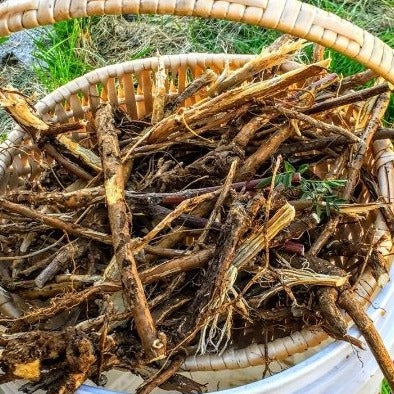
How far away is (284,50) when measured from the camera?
0.96 metres

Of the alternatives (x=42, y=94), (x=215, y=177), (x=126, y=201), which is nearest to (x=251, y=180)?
(x=215, y=177)

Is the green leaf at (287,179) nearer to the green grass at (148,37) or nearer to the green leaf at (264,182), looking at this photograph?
the green leaf at (264,182)

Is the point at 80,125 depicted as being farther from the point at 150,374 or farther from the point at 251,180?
the point at 150,374

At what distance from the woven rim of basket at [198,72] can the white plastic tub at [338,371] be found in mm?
25

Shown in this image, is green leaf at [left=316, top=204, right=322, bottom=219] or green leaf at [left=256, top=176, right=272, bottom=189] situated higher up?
green leaf at [left=256, top=176, right=272, bottom=189]

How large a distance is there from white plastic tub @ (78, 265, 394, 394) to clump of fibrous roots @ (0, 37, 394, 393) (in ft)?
0.10

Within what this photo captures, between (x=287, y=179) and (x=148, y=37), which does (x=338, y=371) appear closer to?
(x=287, y=179)

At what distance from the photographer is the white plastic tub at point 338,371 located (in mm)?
787

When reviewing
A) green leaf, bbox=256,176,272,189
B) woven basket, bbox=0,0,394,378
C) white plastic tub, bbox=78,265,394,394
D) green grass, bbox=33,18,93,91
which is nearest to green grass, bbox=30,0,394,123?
green grass, bbox=33,18,93,91

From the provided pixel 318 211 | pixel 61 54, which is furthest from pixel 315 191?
pixel 61 54

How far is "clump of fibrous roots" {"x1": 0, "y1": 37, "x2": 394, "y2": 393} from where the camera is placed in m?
0.77

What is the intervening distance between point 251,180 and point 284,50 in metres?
0.20

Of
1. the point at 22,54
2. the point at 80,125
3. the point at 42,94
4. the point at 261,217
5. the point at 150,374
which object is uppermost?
the point at 22,54

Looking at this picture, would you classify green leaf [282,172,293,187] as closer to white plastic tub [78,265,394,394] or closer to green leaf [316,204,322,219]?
green leaf [316,204,322,219]
